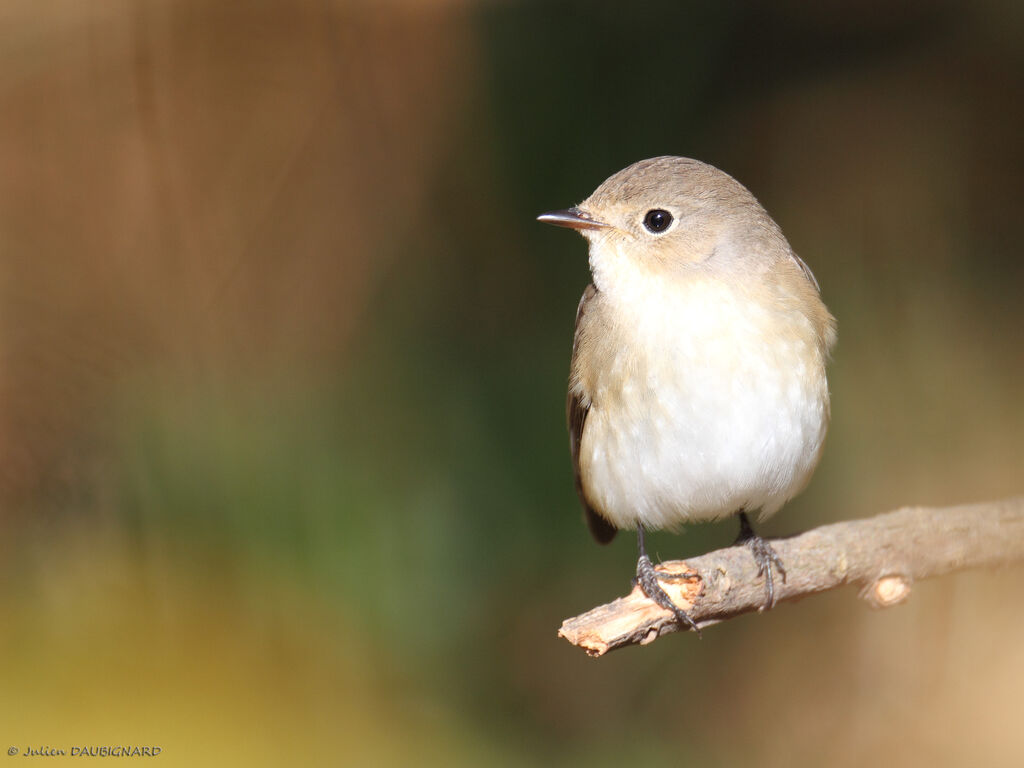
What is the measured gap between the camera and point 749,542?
2.25 metres

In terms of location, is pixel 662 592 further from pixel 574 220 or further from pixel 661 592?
pixel 574 220

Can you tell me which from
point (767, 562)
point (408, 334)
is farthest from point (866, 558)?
point (408, 334)

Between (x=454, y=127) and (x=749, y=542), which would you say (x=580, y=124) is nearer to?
(x=454, y=127)

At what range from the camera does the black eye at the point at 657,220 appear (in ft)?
7.45

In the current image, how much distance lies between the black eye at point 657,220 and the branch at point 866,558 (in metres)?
0.75

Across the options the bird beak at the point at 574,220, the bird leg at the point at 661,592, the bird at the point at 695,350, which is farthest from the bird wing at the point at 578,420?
the bird leg at the point at 661,592

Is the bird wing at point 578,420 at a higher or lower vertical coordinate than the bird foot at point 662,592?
higher

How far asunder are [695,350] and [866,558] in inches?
23.5

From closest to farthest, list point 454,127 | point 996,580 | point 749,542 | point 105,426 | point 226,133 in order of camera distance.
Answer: point 996,580 < point 749,542 < point 105,426 < point 226,133 < point 454,127

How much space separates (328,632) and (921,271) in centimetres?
198

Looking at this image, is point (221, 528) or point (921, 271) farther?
point (921, 271)

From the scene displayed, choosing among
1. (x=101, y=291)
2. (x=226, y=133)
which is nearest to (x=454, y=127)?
(x=226, y=133)

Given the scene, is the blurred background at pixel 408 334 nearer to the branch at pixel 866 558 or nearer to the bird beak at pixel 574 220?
the branch at pixel 866 558

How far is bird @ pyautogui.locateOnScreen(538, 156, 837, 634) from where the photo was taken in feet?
7.12
